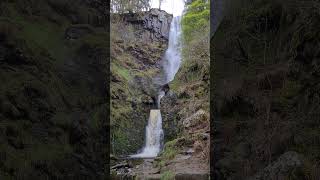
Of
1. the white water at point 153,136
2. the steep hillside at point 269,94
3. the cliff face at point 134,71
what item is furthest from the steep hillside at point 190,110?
the steep hillside at point 269,94

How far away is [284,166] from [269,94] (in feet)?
4.54

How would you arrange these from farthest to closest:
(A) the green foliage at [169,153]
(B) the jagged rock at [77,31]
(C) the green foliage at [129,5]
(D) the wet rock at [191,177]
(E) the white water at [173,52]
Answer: (E) the white water at [173,52] < (C) the green foliage at [129,5] < (A) the green foliage at [169,153] < (D) the wet rock at [191,177] < (B) the jagged rock at [77,31]

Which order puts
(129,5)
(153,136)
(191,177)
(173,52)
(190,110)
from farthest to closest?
(129,5)
(173,52)
(153,136)
(190,110)
(191,177)

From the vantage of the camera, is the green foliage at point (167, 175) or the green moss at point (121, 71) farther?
the green moss at point (121, 71)

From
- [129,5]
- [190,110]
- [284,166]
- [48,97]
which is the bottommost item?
[190,110]

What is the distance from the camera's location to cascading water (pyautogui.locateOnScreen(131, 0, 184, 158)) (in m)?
10.7

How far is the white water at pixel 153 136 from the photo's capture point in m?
10.5

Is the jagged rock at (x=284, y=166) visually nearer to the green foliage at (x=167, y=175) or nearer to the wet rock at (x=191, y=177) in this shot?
the wet rock at (x=191, y=177)

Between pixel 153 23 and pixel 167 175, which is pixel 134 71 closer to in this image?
pixel 153 23

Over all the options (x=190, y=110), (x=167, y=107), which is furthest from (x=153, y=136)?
(x=190, y=110)

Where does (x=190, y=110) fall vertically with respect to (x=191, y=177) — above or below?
above

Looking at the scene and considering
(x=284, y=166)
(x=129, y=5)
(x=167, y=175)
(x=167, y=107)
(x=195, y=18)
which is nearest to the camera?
(x=284, y=166)

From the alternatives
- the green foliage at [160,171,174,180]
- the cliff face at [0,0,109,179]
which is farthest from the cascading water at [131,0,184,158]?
the cliff face at [0,0,109,179]

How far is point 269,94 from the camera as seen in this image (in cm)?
445
